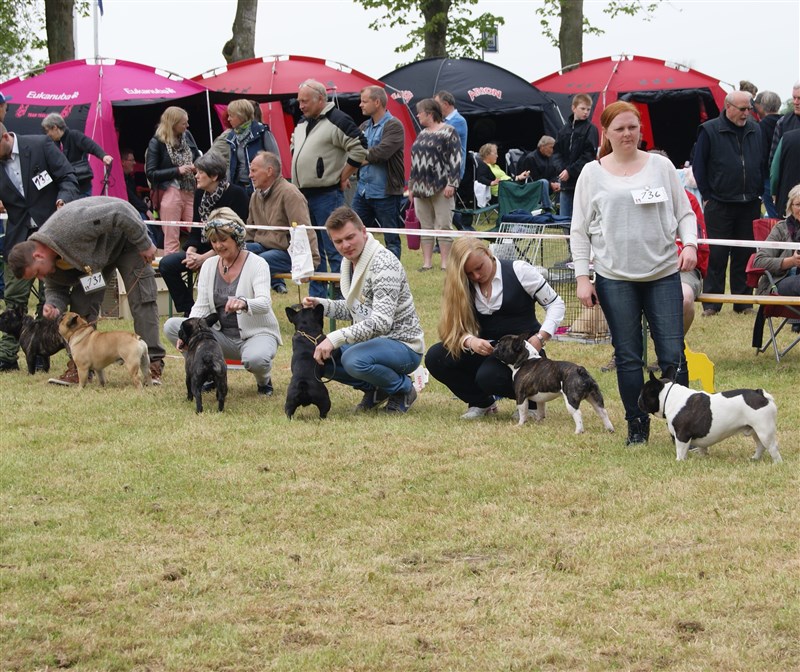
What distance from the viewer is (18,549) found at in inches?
164

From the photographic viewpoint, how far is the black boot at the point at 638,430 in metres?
5.46

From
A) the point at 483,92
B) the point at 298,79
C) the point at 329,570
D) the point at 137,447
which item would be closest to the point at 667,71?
the point at 483,92

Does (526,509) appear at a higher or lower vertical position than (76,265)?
lower

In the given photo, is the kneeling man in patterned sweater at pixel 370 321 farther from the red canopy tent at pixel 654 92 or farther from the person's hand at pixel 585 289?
the red canopy tent at pixel 654 92

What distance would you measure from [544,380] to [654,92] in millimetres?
13533

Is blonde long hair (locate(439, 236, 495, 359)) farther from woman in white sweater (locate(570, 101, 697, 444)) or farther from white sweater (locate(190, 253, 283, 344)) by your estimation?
white sweater (locate(190, 253, 283, 344))

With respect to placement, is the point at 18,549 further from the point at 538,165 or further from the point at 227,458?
the point at 538,165

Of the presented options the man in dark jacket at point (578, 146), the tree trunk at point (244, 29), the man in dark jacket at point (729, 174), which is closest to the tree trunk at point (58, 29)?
the tree trunk at point (244, 29)

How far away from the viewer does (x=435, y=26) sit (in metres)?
26.0

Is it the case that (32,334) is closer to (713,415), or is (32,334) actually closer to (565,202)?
(713,415)

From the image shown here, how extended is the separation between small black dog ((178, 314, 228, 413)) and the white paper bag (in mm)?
1211

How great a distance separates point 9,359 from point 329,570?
16.9 feet

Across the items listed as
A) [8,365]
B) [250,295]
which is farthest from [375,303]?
[8,365]

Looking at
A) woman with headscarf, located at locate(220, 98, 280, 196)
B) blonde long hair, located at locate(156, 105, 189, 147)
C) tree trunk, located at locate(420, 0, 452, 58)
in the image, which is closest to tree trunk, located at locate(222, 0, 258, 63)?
tree trunk, located at locate(420, 0, 452, 58)
